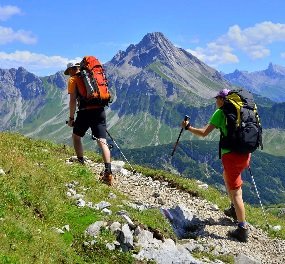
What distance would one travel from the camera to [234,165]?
39.1 feet

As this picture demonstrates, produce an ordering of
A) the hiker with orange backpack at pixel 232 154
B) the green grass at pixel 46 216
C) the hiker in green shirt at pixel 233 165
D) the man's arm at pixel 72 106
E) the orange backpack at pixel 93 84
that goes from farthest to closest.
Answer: the man's arm at pixel 72 106, the orange backpack at pixel 93 84, the hiker in green shirt at pixel 233 165, the hiker with orange backpack at pixel 232 154, the green grass at pixel 46 216

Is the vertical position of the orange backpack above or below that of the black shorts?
above

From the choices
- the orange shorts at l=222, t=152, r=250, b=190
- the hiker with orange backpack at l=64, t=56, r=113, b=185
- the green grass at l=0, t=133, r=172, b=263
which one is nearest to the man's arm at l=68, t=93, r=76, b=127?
the hiker with orange backpack at l=64, t=56, r=113, b=185

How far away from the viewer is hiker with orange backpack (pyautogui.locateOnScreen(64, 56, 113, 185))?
13633 mm

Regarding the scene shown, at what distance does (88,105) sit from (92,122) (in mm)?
627

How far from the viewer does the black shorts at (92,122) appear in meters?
14.1

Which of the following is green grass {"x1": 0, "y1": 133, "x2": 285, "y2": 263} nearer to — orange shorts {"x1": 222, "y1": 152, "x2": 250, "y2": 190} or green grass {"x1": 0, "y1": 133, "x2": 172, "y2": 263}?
green grass {"x1": 0, "y1": 133, "x2": 172, "y2": 263}

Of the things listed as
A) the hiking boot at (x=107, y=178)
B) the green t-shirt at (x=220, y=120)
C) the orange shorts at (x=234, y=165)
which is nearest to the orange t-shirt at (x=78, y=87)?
the hiking boot at (x=107, y=178)

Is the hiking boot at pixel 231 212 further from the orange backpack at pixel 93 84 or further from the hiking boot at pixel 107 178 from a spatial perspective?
the orange backpack at pixel 93 84

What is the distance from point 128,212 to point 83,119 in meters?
4.31

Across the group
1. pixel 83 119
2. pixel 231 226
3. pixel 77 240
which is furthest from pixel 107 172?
pixel 77 240

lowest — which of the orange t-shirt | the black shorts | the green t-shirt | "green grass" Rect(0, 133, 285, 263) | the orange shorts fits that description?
"green grass" Rect(0, 133, 285, 263)

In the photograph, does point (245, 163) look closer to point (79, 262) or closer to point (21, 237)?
point (79, 262)

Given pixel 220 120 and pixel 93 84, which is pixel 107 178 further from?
Result: pixel 220 120
